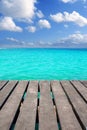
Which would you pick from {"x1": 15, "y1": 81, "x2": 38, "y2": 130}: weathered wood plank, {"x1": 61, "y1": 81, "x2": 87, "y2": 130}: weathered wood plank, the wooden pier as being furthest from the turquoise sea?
{"x1": 15, "y1": 81, "x2": 38, "y2": 130}: weathered wood plank

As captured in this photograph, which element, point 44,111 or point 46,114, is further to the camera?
point 44,111

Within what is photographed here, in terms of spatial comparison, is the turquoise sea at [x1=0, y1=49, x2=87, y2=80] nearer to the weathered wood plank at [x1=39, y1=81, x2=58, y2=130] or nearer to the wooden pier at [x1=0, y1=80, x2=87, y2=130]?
the wooden pier at [x1=0, y1=80, x2=87, y2=130]

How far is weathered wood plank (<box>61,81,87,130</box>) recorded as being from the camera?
8.58ft

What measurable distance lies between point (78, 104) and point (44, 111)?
69 centimetres

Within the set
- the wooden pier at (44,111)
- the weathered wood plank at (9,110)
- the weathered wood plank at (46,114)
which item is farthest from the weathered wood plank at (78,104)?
the weathered wood plank at (9,110)

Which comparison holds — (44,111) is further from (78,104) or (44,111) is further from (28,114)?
(78,104)

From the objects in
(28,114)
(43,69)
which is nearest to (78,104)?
(28,114)

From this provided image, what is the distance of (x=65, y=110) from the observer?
2.99m

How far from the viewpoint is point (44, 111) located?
2.93 m

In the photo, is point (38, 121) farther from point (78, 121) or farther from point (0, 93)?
point (0, 93)

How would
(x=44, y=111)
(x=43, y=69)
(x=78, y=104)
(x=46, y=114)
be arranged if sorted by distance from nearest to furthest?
1. (x=46, y=114)
2. (x=44, y=111)
3. (x=78, y=104)
4. (x=43, y=69)

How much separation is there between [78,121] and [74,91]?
1.67 m

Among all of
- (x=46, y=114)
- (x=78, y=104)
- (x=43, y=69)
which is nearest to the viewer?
(x=46, y=114)

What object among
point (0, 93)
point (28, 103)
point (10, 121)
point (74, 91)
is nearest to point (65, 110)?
point (28, 103)
